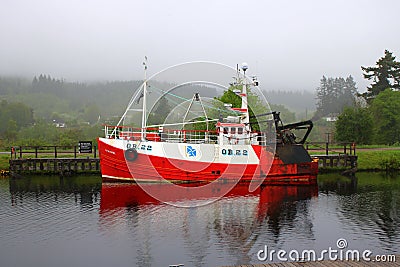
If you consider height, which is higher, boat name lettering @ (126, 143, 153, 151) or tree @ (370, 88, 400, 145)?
tree @ (370, 88, 400, 145)

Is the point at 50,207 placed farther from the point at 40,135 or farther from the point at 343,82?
the point at 343,82

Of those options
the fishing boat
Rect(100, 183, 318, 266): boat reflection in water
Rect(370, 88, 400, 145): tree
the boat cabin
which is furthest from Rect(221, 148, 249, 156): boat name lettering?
Rect(370, 88, 400, 145): tree

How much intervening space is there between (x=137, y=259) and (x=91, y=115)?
133573 mm

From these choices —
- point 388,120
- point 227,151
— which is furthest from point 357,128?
point 227,151

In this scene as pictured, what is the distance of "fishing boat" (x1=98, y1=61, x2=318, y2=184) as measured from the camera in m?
31.2

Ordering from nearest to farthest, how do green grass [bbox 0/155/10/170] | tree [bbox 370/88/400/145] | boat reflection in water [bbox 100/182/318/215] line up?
boat reflection in water [bbox 100/182/318/215]
green grass [bbox 0/155/10/170]
tree [bbox 370/88/400/145]

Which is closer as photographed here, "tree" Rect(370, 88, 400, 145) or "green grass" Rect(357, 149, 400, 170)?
"green grass" Rect(357, 149, 400, 170)

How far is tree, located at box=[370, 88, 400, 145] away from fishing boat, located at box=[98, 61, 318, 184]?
3488 centimetres

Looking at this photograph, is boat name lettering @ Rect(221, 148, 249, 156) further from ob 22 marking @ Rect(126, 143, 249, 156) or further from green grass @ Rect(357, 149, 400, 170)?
green grass @ Rect(357, 149, 400, 170)

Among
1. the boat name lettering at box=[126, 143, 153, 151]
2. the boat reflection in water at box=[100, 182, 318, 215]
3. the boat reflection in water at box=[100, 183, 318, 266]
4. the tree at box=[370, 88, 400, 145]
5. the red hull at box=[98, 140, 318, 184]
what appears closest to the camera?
the boat reflection in water at box=[100, 183, 318, 266]

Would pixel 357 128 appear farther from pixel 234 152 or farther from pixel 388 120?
pixel 234 152

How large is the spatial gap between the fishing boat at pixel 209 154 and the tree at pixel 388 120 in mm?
34885

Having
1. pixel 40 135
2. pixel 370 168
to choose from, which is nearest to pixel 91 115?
pixel 40 135

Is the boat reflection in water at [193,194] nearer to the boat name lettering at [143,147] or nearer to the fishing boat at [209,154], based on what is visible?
the fishing boat at [209,154]
